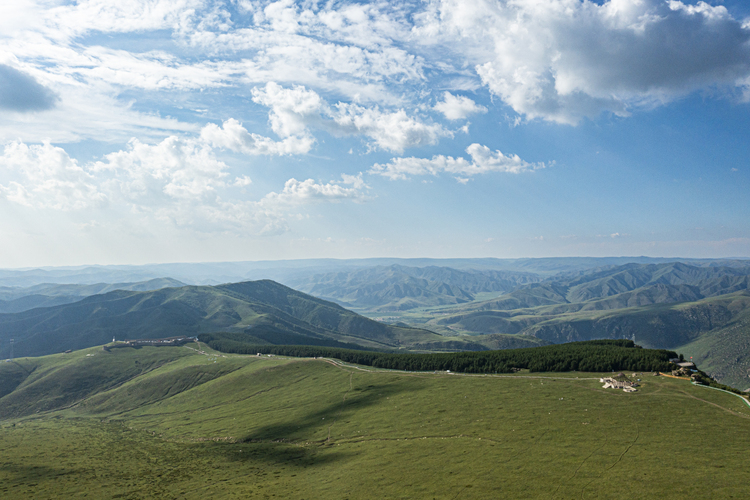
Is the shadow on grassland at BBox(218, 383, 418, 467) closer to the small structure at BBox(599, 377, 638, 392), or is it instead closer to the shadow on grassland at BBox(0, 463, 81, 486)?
the shadow on grassland at BBox(0, 463, 81, 486)

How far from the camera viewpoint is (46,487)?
97250mm

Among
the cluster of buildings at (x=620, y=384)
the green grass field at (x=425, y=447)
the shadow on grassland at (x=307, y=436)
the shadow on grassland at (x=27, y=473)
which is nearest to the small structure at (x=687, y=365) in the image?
the green grass field at (x=425, y=447)

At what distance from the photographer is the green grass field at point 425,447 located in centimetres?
6762

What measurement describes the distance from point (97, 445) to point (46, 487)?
48.2 metres

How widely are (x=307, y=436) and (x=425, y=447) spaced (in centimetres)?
4894

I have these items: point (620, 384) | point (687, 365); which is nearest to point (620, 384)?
point (620, 384)

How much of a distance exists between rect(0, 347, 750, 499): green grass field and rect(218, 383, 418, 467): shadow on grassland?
0.69 m

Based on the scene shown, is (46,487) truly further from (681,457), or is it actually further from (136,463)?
(681,457)

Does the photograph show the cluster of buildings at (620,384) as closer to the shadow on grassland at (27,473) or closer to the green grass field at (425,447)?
the green grass field at (425,447)

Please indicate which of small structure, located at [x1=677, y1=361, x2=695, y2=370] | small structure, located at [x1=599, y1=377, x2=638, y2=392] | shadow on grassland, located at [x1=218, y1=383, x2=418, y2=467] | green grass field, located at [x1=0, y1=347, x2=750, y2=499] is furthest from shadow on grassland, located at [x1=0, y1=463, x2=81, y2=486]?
small structure, located at [x1=677, y1=361, x2=695, y2=370]

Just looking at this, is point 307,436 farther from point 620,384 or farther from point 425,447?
point 620,384

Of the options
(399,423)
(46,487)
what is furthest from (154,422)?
(399,423)

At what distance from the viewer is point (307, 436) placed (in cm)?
12756

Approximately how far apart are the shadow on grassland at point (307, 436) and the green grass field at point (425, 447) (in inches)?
27.1
